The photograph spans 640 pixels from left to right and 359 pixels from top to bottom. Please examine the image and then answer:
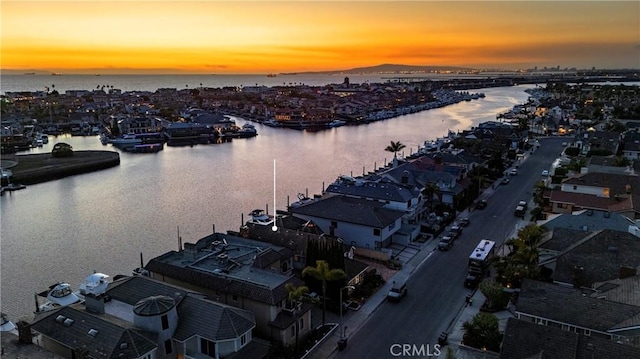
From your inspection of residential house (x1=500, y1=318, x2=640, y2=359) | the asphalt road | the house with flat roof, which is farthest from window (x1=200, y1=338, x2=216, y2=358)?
the house with flat roof

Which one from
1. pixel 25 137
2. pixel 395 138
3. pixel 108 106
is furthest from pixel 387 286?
pixel 108 106

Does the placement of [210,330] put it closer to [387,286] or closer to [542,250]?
[387,286]

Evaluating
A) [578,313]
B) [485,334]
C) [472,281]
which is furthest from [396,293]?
[578,313]

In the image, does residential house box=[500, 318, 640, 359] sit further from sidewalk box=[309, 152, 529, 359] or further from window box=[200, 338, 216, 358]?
window box=[200, 338, 216, 358]

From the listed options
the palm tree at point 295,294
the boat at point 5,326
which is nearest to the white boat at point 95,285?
the boat at point 5,326

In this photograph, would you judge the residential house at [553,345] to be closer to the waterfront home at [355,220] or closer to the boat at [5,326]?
the waterfront home at [355,220]

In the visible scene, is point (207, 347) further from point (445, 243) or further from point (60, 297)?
point (445, 243)
